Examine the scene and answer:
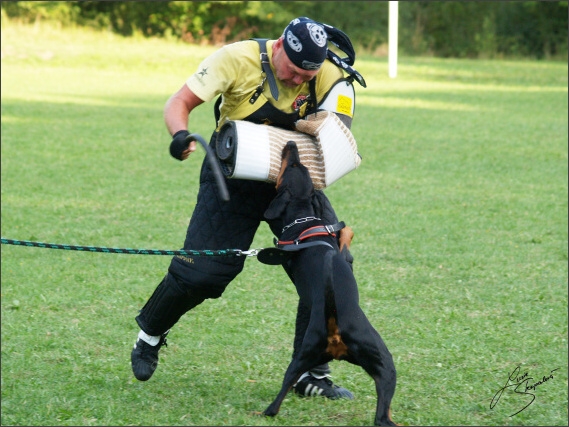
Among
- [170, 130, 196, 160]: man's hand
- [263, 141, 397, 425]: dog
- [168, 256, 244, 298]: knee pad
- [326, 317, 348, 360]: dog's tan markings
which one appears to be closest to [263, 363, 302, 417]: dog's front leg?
[263, 141, 397, 425]: dog

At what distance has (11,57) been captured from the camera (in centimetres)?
2494

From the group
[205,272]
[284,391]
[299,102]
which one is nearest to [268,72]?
[299,102]

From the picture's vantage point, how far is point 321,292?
3502mm

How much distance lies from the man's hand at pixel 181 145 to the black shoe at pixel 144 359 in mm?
1070

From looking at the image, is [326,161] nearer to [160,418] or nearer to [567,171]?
[160,418]

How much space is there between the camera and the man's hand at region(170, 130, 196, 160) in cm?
362

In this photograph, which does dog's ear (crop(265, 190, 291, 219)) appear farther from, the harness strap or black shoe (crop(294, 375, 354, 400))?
black shoe (crop(294, 375, 354, 400))

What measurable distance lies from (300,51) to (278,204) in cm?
66

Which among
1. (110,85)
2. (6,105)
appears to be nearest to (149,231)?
(6,105)

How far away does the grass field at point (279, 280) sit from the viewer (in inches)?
160

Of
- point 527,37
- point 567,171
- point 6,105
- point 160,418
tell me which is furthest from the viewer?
point 527,37

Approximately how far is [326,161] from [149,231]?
172 inches

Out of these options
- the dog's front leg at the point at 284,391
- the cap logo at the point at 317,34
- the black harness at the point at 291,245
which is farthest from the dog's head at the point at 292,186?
the dog's front leg at the point at 284,391

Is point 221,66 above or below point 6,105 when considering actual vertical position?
above
